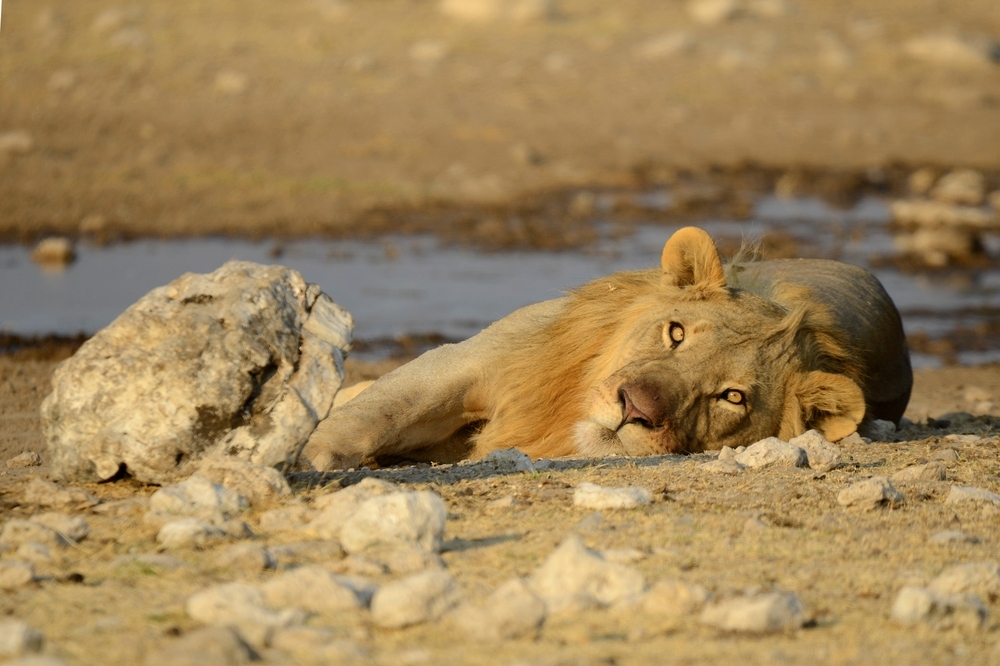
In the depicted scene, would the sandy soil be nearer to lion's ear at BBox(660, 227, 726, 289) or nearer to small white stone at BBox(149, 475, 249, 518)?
lion's ear at BBox(660, 227, 726, 289)

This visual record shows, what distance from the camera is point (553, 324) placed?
5.22 meters

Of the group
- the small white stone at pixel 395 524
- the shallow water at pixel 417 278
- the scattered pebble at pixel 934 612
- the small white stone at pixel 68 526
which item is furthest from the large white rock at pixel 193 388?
the shallow water at pixel 417 278

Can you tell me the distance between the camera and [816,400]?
192 inches

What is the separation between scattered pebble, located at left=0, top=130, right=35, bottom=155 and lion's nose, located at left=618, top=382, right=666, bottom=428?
381 inches

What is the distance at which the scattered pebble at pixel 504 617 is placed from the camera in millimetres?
2428

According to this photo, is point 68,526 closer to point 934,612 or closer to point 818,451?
point 934,612

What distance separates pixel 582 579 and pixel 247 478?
3.32ft

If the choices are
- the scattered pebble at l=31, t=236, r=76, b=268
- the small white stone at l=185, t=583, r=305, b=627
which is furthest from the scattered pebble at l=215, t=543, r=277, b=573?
the scattered pebble at l=31, t=236, r=76, b=268

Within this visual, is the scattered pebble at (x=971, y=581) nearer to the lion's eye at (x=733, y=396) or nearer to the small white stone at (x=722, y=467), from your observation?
the small white stone at (x=722, y=467)

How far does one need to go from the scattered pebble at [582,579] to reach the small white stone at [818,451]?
152 centimetres

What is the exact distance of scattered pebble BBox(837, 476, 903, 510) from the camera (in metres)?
3.49


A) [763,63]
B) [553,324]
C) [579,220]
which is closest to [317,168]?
[579,220]

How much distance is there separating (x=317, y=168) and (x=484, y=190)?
1.63 m

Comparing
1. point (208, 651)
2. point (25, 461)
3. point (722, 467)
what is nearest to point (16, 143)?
point (25, 461)
